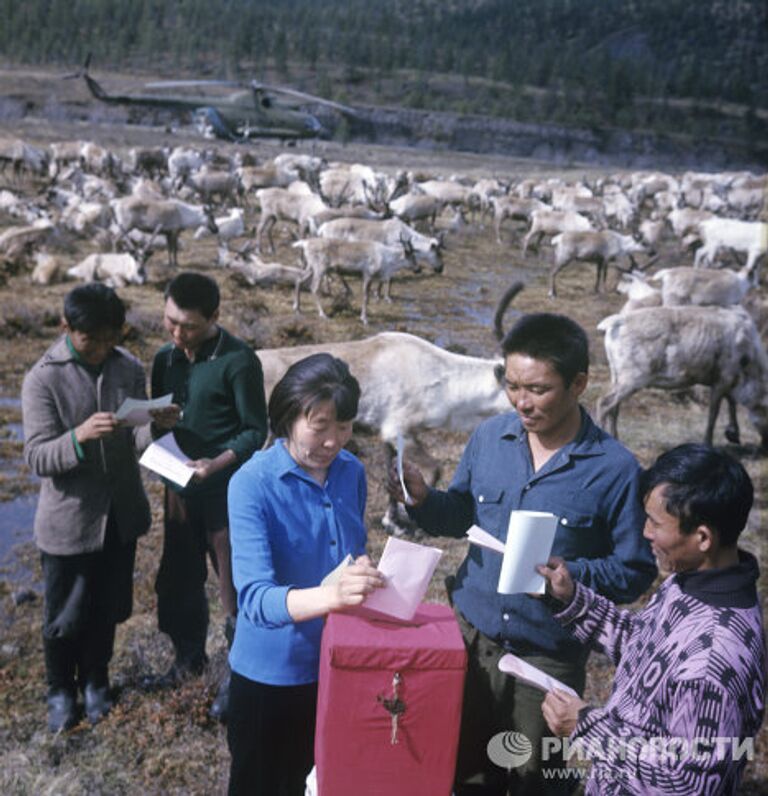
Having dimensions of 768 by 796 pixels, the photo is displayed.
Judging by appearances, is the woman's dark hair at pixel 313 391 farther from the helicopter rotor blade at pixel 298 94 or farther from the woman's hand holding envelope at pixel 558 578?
the helicopter rotor blade at pixel 298 94

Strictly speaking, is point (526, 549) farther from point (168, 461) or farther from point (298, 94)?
point (298, 94)

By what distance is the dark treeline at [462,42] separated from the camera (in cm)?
6944

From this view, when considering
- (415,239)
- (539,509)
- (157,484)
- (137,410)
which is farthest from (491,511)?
(415,239)

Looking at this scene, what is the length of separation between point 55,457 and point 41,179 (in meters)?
31.5

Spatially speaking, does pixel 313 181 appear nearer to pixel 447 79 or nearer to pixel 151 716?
pixel 151 716

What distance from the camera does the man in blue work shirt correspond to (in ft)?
7.85

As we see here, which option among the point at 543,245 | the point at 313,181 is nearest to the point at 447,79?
the point at 313,181

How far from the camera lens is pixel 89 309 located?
10.6 feet

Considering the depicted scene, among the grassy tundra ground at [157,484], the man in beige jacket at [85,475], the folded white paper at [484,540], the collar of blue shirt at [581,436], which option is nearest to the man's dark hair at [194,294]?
the man in beige jacket at [85,475]

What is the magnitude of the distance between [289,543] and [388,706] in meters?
0.55

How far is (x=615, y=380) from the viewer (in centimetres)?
855

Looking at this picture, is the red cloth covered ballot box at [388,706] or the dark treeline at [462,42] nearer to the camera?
the red cloth covered ballot box at [388,706]

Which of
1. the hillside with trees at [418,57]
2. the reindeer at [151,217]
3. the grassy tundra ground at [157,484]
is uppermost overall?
the hillside with trees at [418,57]

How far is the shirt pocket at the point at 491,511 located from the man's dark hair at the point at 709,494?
620 millimetres
